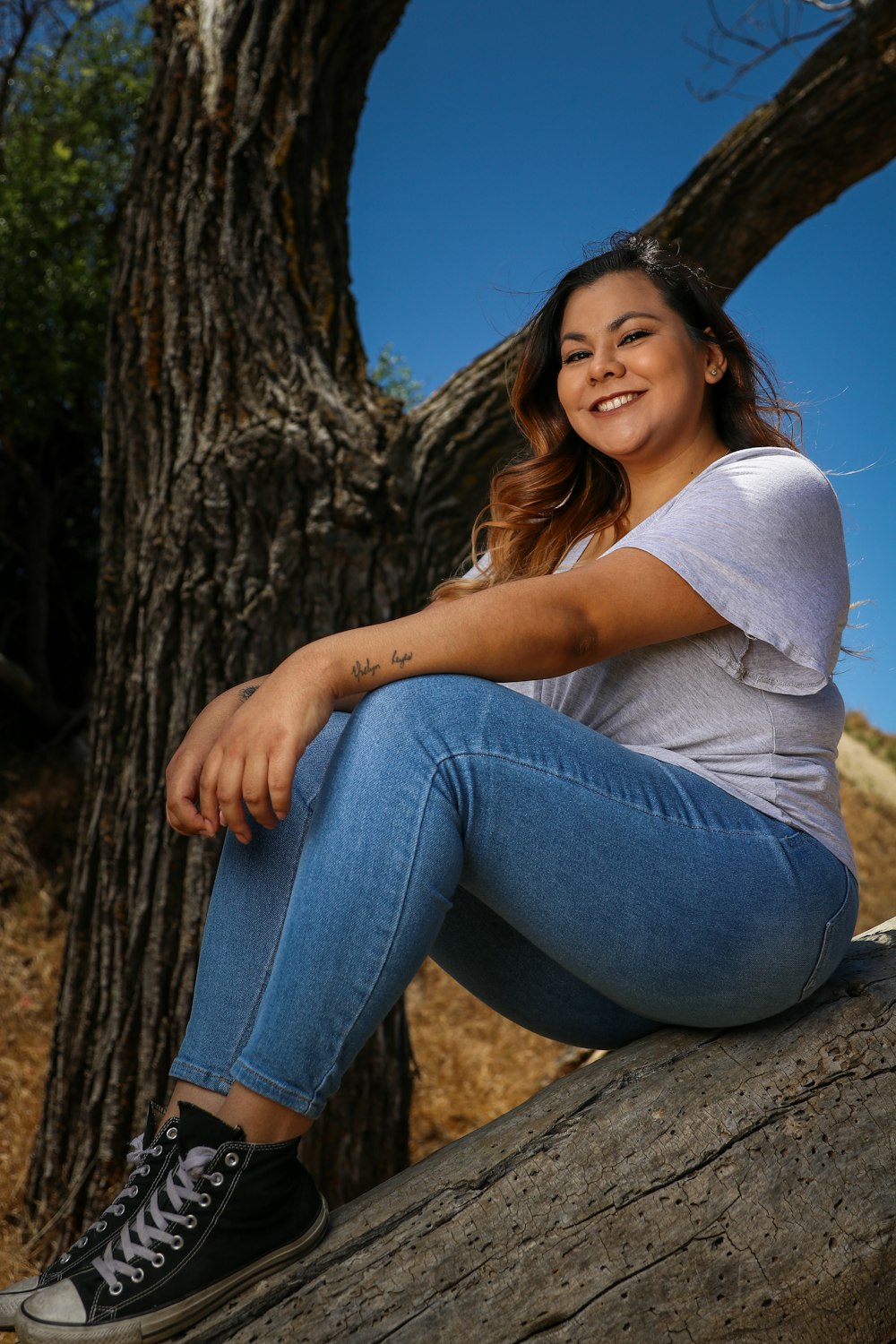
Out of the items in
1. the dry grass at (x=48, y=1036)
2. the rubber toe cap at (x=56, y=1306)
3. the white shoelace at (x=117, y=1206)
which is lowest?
the dry grass at (x=48, y=1036)

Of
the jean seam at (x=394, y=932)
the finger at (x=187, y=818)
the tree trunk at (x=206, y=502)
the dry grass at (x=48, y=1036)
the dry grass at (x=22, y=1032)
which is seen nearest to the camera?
the jean seam at (x=394, y=932)

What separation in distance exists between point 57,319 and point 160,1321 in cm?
718

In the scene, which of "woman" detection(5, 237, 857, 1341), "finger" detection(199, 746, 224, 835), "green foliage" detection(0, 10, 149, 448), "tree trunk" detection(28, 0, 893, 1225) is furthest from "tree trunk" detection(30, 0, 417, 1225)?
"green foliage" detection(0, 10, 149, 448)

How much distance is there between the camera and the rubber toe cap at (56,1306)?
1426 millimetres

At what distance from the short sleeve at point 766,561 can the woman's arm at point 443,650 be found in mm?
51

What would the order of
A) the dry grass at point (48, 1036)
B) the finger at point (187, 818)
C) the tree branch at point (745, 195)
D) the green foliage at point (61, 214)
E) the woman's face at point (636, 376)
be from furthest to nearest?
1. the green foliage at point (61, 214)
2. the dry grass at point (48, 1036)
3. the tree branch at point (745, 195)
4. the woman's face at point (636, 376)
5. the finger at point (187, 818)

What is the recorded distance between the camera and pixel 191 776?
169cm

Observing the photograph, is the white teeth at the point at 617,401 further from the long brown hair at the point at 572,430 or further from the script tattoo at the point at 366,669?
the script tattoo at the point at 366,669

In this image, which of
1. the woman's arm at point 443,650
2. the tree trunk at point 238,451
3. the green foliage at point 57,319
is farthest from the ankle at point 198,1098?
the green foliage at point 57,319

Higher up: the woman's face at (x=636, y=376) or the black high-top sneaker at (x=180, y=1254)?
the woman's face at (x=636, y=376)

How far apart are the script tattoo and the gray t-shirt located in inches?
14.3

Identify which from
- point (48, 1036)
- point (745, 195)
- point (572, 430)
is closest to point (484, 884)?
point (572, 430)

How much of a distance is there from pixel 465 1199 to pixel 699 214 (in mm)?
3255

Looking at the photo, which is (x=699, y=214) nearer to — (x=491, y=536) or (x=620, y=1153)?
(x=491, y=536)
